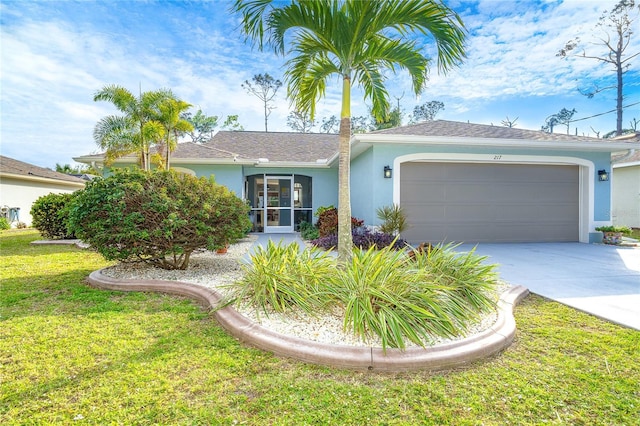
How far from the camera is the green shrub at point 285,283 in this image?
3.60 meters

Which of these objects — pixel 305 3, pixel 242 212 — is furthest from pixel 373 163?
pixel 305 3

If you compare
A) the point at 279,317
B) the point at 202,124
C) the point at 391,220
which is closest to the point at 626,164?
the point at 391,220

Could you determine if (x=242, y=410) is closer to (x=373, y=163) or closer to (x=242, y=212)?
(x=242, y=212)

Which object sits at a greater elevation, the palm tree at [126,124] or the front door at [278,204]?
the palm tree at [126,124]

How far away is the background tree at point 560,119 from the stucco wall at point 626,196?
18.3 metres

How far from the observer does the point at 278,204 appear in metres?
13.4

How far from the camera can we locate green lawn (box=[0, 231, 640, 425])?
6.77ft

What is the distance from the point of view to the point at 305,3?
14.6ft

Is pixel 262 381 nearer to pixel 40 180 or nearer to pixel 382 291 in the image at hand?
pixel 382 291

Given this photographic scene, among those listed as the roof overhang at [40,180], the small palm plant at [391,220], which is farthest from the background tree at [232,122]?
the small palm plant at [391,220]

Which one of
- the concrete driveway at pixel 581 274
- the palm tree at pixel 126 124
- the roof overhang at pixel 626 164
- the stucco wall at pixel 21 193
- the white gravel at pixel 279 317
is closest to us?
the white gravel at pixel 279 317

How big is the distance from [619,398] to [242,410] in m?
2.67

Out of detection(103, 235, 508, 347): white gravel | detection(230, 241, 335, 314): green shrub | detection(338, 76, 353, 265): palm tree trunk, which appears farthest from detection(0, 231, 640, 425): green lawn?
detection(338, 76, 353, 265): palm tree trunk

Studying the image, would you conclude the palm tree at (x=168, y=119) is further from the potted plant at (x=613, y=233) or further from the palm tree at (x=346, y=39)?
the potted plant at (x=613, y=233)
